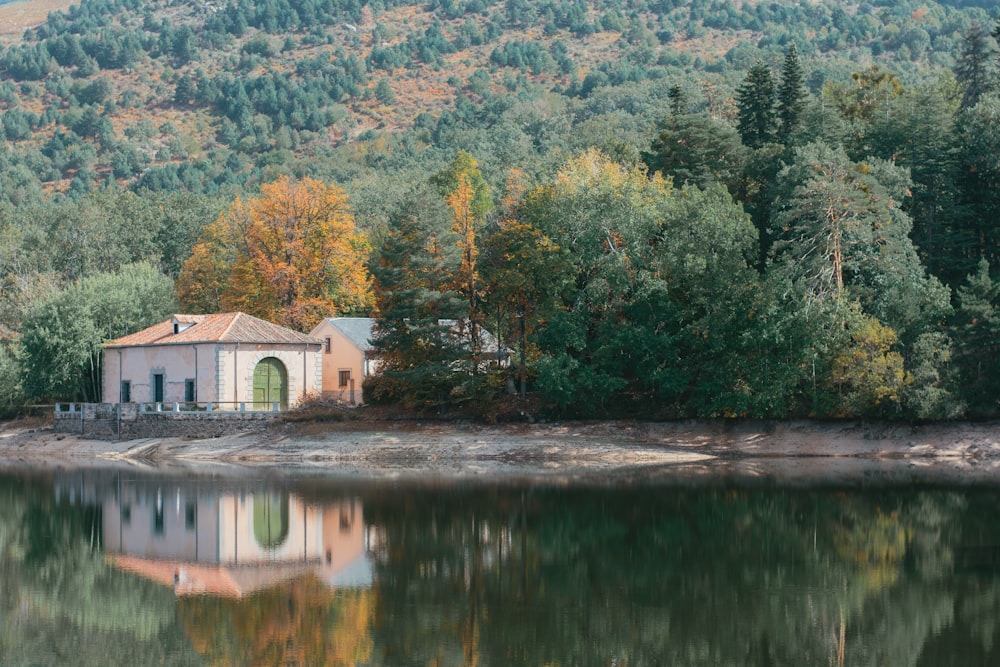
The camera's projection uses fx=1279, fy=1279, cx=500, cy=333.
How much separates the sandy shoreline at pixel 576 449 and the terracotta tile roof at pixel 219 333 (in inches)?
206

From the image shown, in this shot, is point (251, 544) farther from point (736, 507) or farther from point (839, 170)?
point (839, 170)

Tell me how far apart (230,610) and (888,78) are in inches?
2525

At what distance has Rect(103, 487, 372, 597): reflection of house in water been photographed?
27.6m

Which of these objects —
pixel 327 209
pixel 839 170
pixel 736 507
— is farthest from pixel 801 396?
pixel 327 209

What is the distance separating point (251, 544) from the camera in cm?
3203

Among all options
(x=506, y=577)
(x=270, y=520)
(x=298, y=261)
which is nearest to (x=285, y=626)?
(x=506, y=577)

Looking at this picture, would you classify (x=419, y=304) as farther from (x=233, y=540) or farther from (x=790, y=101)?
(x=233, y=540)

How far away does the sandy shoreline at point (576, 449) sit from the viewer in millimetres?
52312

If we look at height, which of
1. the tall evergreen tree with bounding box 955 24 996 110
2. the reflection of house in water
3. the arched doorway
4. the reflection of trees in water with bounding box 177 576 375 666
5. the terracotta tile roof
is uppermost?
the tall evergreen tree with bounding box 955 24 996 110

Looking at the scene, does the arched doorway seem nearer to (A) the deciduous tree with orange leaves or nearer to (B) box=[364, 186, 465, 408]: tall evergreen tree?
(B) box=[364, 186, 465, 408]: tall evergreen tree

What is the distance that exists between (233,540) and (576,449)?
83.2ft

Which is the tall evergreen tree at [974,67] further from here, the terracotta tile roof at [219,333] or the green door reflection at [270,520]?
the green door reflection at [270,520]

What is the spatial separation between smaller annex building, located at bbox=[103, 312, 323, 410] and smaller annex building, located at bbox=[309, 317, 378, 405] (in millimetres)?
Result: 1639

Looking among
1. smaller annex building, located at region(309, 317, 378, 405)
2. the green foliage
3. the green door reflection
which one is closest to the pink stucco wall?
smaller annex building, located at region(309, 317, 378, 405)
